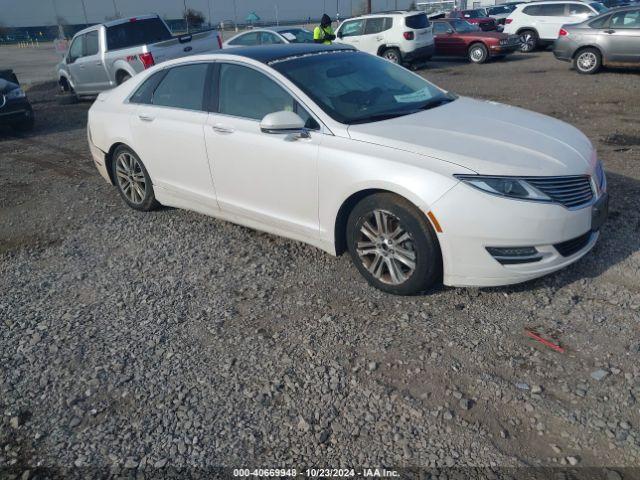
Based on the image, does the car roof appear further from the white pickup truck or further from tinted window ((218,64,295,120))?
the white pickup truck

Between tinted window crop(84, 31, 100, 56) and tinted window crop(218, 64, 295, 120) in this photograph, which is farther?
tinted window crop(84, 31, 100, 56)

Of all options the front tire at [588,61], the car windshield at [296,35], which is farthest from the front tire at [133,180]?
the front tire at [588,61]

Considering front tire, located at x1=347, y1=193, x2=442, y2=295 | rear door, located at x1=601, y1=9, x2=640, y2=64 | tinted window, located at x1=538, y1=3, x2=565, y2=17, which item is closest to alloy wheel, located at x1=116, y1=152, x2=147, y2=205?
front tire, located at x1=347, y1=193, x2=442, y2=295

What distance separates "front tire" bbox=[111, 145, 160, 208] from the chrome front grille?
3.67 meters

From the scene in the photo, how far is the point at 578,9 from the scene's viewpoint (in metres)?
18.5

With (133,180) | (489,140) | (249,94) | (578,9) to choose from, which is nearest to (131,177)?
(133,180)

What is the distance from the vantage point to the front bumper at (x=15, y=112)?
10406mm

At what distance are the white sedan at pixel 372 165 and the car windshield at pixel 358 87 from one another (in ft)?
0.05

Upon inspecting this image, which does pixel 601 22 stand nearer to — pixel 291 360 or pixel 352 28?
pixel 352 28

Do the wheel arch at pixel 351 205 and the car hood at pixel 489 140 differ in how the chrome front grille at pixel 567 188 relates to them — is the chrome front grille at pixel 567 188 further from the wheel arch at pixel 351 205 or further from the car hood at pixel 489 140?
the wheel arch at pixel 351 205

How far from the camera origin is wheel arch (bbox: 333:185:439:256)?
3510mm

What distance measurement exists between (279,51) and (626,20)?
11.6 m

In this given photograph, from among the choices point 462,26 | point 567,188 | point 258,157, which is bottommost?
point 462,26

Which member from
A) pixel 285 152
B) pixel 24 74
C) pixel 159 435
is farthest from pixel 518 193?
pixel 24 74
